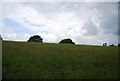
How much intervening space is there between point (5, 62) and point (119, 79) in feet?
33.9

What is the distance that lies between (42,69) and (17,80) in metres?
3.24

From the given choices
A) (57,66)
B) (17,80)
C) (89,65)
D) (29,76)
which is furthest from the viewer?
(89,65)

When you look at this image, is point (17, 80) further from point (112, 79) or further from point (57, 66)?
point (112, 79)

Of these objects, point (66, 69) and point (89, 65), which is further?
point (89, 65)

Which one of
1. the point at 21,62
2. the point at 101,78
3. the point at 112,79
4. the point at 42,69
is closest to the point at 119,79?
the point at 112,79

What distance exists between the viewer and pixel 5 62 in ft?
46.6

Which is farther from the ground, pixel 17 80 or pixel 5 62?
pixel 5 62

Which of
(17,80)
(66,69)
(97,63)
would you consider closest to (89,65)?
(97,63)

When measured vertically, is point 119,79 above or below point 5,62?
below

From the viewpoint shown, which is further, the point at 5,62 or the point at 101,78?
the point at 5,62

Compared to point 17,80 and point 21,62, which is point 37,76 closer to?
point 17,80

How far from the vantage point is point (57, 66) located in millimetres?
14562

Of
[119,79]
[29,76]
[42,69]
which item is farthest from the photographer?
[42,69]

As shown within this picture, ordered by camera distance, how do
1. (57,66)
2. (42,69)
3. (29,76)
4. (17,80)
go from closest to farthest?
(17,80), (29,76), (42,69), (57,66)
